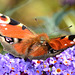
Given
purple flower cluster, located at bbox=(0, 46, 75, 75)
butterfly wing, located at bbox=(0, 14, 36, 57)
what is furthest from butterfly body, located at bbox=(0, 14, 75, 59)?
purple flower cluster, located at bbox=(0, 46, 75, 75)

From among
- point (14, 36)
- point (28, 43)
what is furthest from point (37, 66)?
point (14, 36)

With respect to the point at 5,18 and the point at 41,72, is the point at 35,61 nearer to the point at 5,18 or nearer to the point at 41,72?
the point at 41,72

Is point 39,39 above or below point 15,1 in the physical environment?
below

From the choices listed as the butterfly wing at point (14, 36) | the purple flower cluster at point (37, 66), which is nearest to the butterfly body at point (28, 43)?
the butterfly wing at point (14, 36)

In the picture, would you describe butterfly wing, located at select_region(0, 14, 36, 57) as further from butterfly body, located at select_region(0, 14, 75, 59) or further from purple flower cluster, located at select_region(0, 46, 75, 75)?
purple flower cluster, located at select_region(0, 46, 75, 75)

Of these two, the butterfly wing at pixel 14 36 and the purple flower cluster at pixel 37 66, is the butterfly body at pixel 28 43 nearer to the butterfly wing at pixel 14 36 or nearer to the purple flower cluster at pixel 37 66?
the butterfly wing at pixel 14 36

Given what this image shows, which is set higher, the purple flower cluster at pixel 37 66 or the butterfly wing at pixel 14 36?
the butterfly wing at pixel 14 36

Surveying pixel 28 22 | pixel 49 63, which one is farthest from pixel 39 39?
pixel 28 22
